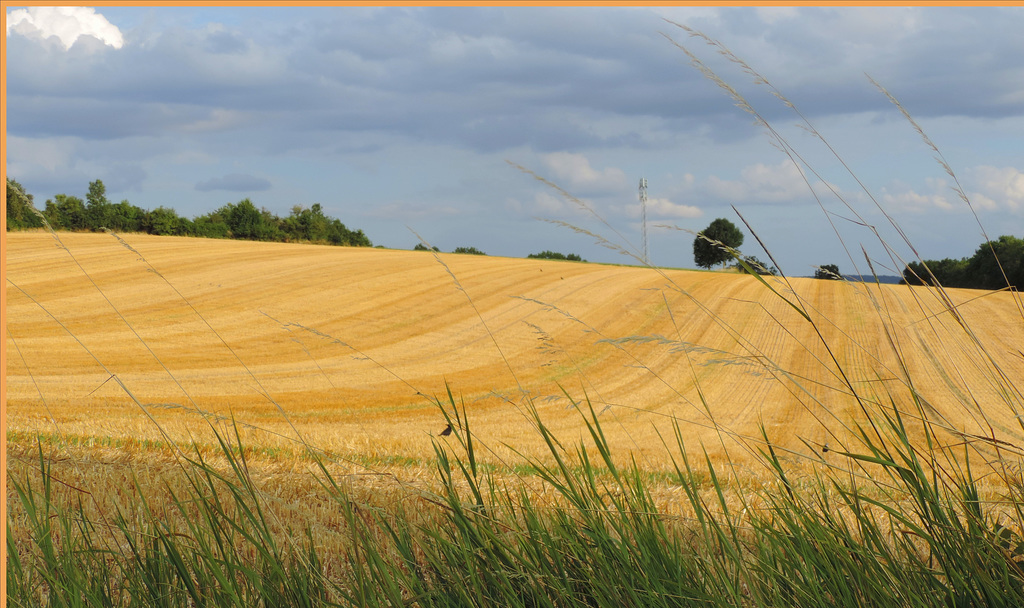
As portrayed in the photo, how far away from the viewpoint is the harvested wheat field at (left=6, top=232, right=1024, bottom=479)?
3.55 metres

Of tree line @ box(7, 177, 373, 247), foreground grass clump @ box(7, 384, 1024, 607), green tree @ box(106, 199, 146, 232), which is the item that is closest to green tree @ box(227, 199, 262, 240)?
tree line @ box(7, 177, 373, 247)

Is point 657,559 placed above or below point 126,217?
below

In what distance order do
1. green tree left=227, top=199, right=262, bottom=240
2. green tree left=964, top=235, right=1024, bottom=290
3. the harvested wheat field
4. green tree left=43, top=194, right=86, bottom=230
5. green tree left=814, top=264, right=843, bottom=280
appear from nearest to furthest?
green tree left=814, top=264, right=843, bottom=280
the harvested wheat field
green tree left=964, top=235, right=1024, bottom=290
green tree left=43, top=194, right=86, bottom=230
green tree left=227, top=199, right=262, bottom=240

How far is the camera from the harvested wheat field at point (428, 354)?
3.55 metres

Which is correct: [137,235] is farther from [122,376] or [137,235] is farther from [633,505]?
[633,505]

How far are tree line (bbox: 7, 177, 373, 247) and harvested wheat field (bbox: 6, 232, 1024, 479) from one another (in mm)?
5910

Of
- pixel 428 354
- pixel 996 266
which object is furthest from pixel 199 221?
pixel 996 266

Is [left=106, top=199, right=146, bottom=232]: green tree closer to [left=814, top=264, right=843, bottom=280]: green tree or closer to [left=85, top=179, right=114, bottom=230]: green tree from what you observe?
[left=85, top=179, right=114, bottom=230]: green tree

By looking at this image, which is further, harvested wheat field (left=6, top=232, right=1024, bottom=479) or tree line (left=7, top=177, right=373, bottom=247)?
tree line (left=7, top=177, right=373, bottom=247)

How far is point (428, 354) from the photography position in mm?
11219

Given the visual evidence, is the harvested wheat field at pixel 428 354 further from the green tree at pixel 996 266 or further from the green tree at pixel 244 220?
the green tree at pixel 244 220

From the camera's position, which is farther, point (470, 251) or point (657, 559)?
point (470, 251)

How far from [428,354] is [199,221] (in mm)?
22706

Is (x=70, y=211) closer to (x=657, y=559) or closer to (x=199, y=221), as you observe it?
(x=199, y=221)
